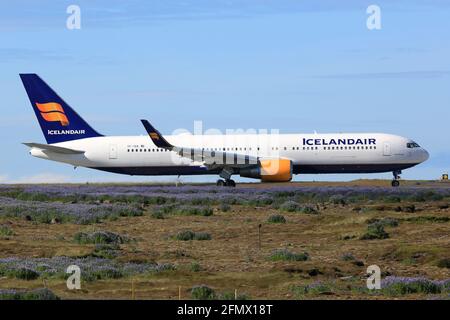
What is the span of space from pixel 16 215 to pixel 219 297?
1147 inches

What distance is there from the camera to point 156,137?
65.2 metres

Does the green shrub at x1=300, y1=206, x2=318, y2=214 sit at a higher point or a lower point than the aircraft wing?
lower

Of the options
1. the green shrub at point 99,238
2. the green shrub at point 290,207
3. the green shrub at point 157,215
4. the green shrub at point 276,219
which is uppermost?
the green shrub at point 290,207

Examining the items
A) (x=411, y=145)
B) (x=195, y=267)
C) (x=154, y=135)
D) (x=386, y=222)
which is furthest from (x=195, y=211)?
(x=411, y=145)

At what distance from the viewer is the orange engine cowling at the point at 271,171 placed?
6588cm

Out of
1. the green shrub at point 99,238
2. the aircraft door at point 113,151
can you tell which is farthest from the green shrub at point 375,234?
the aircraft door at point 113,151

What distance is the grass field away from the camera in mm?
23547

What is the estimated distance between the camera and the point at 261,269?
88.7 feet

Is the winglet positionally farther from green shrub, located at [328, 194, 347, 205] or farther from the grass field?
green shrub, located at [328, 194, 347, 205]

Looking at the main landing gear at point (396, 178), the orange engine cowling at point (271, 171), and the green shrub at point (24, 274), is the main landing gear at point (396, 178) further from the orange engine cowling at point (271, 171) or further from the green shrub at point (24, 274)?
the green shrub at point (24, 274)

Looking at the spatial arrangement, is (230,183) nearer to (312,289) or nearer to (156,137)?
(156,137)

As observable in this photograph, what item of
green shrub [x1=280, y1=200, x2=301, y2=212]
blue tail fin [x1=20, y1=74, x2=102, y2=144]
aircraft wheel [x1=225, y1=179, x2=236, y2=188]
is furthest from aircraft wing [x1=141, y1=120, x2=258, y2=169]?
green shrub [x1=280, y1=200, x2=301, y2=212]

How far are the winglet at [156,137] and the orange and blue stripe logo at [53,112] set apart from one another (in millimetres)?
9321
